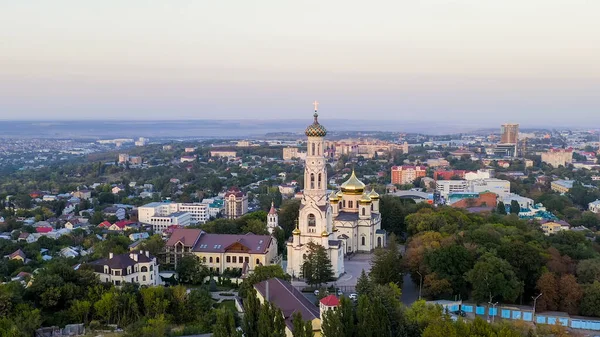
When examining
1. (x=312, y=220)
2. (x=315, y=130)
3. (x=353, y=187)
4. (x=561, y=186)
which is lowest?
(x=561, y=186)

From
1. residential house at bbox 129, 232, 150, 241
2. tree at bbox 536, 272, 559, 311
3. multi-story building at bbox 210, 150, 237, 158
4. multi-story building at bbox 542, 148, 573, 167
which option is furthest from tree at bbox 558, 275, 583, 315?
multi-story building at bbox 210, 150, 237, 158

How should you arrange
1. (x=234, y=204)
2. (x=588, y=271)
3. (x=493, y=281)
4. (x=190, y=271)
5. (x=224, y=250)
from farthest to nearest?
1. (x=234, y=204)
2. (x=224, y=250)
3. (x=190, y=271)
4. (x=588, y=271)
5. (x=493, y=281)

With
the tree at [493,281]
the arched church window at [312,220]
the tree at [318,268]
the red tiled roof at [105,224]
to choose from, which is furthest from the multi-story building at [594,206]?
the red tiled roof at [105,224]

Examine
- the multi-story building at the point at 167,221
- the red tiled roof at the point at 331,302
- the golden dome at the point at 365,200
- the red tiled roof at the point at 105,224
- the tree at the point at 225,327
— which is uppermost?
the golden dome at the point at 365,200

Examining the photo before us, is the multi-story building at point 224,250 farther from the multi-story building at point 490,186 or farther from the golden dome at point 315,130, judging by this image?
the multi-story building at point 490,186

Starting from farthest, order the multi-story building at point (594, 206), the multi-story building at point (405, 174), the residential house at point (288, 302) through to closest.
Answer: the multi-story building at point (405, 174), the multi-story building at point (594, 206), the residential house at point (288, 302)

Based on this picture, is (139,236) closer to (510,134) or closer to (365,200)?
(365,200)

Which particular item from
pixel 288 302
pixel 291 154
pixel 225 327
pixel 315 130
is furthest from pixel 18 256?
pixel 291 154
